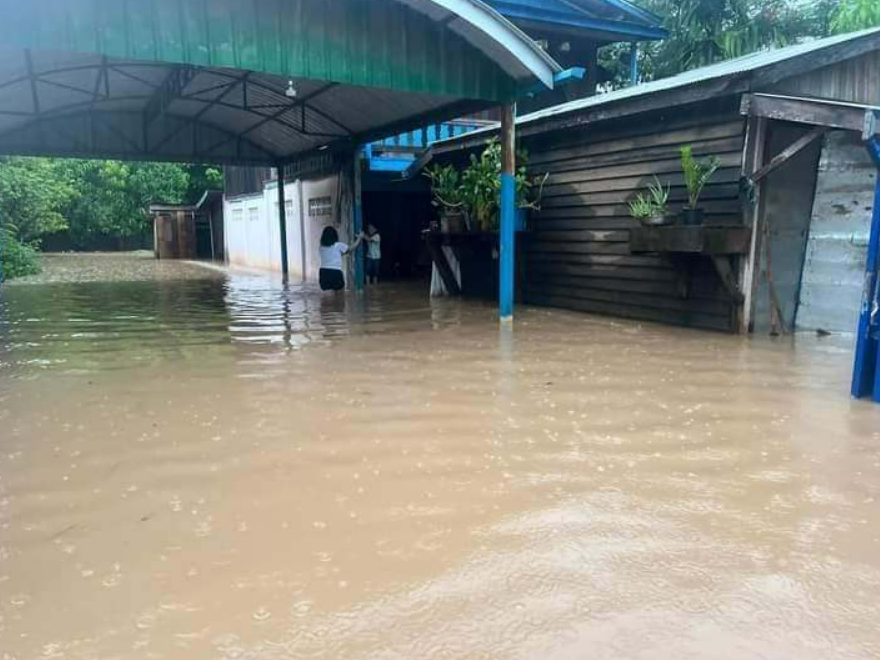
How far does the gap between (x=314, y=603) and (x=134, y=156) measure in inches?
588

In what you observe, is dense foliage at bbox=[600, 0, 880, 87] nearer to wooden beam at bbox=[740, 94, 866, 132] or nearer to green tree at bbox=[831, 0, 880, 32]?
green tree at bbox=[831, 0, 880, 32]

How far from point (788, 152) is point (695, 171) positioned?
99cm

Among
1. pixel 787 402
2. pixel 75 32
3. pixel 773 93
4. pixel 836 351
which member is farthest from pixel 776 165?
pixel 75 32

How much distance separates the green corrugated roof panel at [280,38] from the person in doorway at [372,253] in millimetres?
6480

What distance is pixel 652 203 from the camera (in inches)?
330

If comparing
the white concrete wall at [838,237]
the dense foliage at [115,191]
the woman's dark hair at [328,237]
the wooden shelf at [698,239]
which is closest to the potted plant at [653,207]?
the wooden shelf at [698,239]

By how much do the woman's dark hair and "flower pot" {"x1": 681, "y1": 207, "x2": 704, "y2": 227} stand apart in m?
6.36

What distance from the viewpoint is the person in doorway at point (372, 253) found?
15359mm

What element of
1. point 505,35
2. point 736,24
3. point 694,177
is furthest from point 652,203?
point 736,24

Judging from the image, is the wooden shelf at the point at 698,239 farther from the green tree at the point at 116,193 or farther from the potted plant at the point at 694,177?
the green tree at the point at 116,193

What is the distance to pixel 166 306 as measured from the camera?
11.2 meters

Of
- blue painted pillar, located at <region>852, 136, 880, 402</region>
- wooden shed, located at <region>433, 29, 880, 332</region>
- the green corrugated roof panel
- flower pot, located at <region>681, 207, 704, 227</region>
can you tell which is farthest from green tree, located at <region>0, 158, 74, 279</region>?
blue painted pillar, located at <region>852, 136, 880, 402</region>

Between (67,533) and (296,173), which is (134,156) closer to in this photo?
(296,173)

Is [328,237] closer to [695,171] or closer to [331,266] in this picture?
[331,266]
